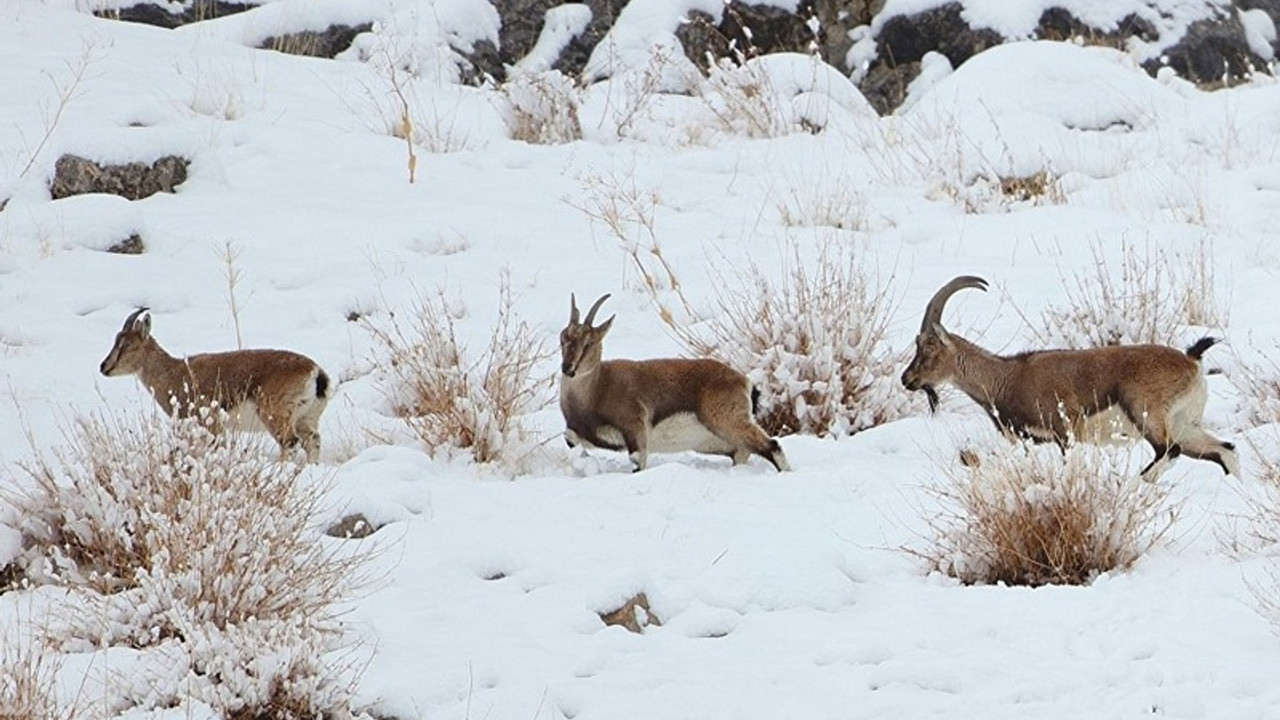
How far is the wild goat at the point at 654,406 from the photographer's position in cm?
802

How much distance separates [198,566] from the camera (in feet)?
17.6

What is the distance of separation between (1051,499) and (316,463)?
3.58 meters

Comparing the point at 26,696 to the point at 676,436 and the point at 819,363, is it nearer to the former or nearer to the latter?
the point at 676,436

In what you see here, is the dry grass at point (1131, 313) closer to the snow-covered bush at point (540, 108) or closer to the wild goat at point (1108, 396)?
the wild goat at point (1108, 396)

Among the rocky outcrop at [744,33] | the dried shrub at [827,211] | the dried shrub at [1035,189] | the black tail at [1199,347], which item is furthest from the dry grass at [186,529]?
the rocky outcrop at [744,33]

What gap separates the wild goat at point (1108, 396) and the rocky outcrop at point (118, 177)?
6713 mm

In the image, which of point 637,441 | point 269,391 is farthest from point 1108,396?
point 269,391

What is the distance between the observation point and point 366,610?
230 inches

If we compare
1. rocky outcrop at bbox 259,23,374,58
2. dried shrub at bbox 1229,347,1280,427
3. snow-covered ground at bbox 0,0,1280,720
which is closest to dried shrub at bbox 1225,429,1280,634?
snow-covered ground at bbox 0,0,1280,720

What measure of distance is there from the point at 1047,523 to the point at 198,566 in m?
3.07

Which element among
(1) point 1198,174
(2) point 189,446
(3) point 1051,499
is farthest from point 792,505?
(1) point 1198,174

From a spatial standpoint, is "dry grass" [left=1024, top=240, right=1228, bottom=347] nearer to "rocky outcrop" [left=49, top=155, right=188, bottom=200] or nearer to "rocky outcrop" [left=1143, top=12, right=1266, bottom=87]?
"rocky outcrop" [left=49, top=155, right=188, bottom=200]

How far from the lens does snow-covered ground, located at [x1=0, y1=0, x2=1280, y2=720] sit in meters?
5.45

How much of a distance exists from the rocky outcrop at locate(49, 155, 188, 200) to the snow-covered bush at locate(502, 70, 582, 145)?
3236 millimetres
